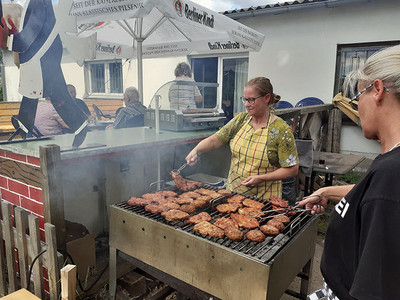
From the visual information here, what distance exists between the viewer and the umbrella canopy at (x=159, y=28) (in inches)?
144

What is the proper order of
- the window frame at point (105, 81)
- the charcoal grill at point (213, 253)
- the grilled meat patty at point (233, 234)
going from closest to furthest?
the charcoal grill at point (213, 253), the grilled meat patty at point (233, 234), the window frame at point (105, 81)

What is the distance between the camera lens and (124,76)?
10.7 metres

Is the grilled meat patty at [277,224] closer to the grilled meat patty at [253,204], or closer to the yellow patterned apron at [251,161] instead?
the grilled meat patty at [253,204]

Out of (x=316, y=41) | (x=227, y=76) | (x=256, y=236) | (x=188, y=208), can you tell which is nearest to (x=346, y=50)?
(x=316, y=41)

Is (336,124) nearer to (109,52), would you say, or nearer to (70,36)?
(109,52)

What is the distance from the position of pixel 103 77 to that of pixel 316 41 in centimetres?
804

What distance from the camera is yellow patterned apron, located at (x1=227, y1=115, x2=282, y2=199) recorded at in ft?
9.30

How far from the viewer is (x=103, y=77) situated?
38.5ft

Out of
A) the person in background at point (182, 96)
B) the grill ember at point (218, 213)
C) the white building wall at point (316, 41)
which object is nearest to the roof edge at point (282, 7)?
the white building wall at point (316, 41)

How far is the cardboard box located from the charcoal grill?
22.4 inches

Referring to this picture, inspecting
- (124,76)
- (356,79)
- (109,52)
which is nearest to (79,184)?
(356,79)

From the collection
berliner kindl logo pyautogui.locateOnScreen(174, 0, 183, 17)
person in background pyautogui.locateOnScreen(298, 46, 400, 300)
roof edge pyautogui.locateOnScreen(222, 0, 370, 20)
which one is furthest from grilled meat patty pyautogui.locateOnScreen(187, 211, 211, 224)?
roof edge pyautogui.locateOnScreen(222, 0, 370, 20)

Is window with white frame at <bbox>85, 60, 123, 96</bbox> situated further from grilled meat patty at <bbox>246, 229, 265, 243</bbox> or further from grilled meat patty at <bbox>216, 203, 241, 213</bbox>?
grilled meat patty at <bbox>246, 229, 265, 243</bbox>

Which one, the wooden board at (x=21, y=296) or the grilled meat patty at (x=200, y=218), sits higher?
the grilled meat patty at (x=200, y=218)
